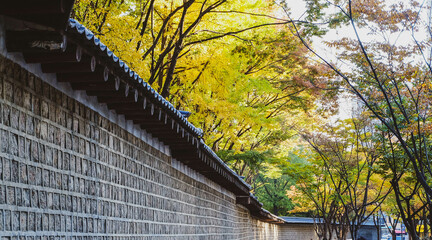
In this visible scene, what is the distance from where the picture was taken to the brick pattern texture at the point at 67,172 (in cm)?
461

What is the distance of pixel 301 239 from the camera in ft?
180

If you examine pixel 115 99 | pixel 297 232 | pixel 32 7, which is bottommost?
pixel 297 232

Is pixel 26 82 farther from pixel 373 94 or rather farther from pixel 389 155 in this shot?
pixel 389 155

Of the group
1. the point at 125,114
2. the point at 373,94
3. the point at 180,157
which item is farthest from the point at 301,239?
the point at 125,114

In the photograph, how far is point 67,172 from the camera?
5.76 m

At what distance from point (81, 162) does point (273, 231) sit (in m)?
40.8

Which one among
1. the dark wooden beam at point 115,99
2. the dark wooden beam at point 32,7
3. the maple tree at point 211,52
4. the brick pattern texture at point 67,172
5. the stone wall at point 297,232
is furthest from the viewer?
the stone wall at point 297,232

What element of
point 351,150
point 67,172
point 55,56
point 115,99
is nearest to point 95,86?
point 115,99

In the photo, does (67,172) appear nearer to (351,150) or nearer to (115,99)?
(115,99)

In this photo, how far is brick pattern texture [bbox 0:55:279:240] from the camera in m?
4.61

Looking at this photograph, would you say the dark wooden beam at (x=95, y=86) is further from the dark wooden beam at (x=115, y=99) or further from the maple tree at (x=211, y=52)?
the maple tree at (x=211, y=52)

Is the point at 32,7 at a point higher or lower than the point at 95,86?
higher

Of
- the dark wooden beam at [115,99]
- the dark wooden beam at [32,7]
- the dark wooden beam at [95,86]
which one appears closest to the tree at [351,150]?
the dark wooden beam at [115,99]

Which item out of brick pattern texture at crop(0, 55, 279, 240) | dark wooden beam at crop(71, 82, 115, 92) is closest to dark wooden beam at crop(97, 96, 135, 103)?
brick pattern texture at crop(0, 55, 279, 240)
